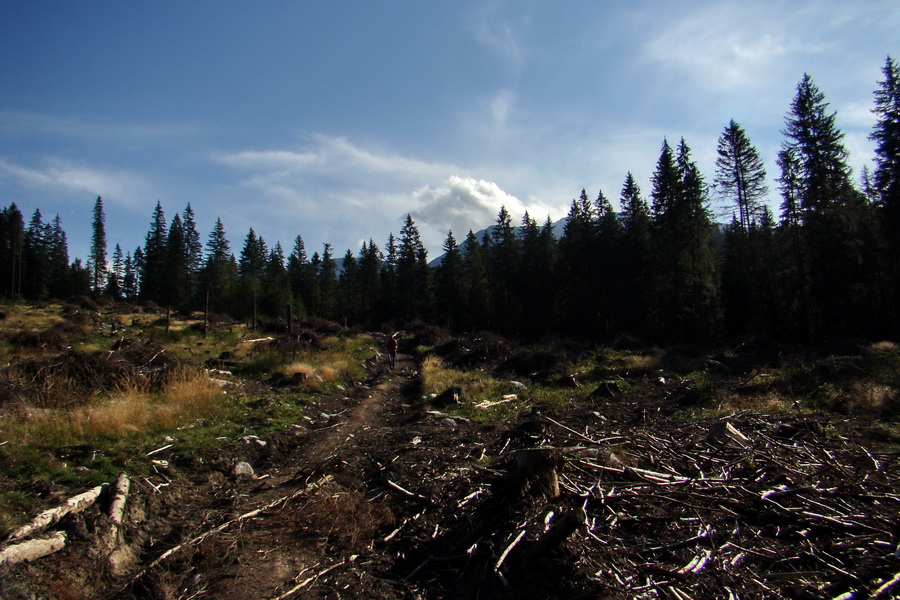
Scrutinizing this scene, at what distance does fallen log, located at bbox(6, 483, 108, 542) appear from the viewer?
3812mm

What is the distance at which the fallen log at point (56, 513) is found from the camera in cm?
381

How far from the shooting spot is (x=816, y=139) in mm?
27703

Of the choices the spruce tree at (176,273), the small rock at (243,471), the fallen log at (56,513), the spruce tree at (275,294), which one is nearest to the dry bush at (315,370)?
the small rock at (243,471)

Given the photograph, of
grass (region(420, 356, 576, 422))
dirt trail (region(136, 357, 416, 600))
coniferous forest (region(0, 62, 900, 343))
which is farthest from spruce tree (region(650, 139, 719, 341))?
dirt trail (region(136, 357, 416, 600))

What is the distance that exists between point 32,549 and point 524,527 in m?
4.18

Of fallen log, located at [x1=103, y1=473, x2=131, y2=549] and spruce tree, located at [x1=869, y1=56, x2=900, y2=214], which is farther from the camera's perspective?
spruce tree, located at [x1=869, y1=56, x2=900, y2=214]

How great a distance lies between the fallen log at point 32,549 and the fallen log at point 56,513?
119 mm

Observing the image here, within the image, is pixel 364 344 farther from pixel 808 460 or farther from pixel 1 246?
pixel 1 246

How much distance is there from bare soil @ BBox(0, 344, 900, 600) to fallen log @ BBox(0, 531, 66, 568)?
0.10 metres

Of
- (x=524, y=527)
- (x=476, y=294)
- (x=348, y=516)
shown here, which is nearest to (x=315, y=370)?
(x=348, y=516)

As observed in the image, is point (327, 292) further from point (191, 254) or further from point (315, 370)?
point (315, 370)

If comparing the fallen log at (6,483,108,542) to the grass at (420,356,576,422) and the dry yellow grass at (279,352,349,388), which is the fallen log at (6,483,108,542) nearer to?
the grass at (420,356,576,422)

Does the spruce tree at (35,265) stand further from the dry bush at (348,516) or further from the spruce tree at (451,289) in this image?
the dry bush at (348,516)

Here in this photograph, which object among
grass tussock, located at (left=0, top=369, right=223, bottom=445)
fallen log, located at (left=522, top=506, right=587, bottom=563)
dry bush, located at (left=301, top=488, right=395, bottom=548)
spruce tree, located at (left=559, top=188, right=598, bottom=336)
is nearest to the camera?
fallen log, located at (left=522, top=506, right=587, bottom=563)
